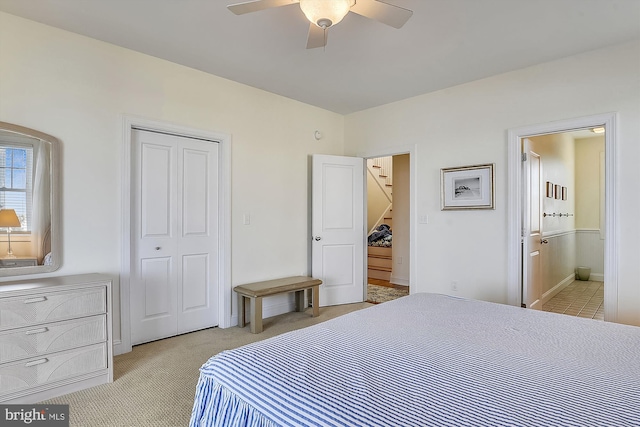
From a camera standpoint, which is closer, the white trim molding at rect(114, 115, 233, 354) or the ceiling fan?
the ceiling fan

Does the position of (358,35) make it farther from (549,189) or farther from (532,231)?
(549,189)

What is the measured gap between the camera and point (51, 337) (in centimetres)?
220

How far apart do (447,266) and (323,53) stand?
256cm

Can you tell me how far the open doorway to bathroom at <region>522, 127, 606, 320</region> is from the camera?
3.94m

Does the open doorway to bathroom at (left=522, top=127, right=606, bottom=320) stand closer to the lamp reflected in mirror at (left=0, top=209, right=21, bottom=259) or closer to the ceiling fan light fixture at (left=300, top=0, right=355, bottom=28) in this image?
the ceiling fan light fixture at (left=300, top=0, right=355, bottom=28)

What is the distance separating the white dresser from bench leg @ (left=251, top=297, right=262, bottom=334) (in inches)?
50.7

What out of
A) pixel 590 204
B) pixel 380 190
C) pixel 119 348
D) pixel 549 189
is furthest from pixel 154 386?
pixel 590 204

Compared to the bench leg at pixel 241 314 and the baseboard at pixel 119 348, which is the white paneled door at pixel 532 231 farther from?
the baseboard at pixel 119 348

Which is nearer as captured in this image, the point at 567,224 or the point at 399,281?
the point at 567,224

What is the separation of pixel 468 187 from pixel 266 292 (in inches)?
93.9

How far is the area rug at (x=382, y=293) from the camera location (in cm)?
490

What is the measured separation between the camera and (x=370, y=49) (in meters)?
2.95

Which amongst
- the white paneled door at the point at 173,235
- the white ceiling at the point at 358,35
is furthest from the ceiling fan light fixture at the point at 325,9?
the white paneled door at the point at 173,235

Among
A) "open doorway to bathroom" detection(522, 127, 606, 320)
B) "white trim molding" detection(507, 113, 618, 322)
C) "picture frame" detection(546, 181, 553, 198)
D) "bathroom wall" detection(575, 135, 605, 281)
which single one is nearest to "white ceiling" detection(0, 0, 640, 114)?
"white trim molding" detection(507, 113, 618, 322)
